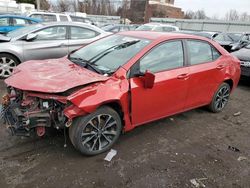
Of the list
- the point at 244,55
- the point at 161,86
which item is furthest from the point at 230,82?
the point at 244,55

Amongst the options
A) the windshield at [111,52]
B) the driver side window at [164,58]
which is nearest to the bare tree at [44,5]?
the windshield at [111,52]

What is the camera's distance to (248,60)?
7082 millimetres

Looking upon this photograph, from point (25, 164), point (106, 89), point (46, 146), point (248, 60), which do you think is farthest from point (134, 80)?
point (248, 60)

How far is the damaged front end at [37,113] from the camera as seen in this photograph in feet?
9.57

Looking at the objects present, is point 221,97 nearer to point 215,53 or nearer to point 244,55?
point 215,53

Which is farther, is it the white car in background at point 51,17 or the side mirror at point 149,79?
the white car in background at point 51,17

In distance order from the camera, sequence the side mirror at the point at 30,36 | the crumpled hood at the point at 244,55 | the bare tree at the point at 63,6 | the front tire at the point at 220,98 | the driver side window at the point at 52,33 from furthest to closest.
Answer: the bare tree at the point at 63,6
the crumpled hood at the point at 244,55
the driver side window at the point at 52,33
the side mirror at the point at 30,36
the front tire at the point at 220,98

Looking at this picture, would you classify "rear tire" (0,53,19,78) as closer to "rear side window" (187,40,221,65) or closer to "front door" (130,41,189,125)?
"front door" (130,41,189,125)

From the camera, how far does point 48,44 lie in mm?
6402

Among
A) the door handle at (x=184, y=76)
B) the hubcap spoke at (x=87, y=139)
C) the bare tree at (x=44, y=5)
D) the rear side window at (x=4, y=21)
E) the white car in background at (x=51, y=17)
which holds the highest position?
the bare tree at (x=44, y=5)

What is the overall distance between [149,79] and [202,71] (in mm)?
1378

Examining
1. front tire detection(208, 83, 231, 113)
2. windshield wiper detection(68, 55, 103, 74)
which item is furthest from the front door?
front tire detection(208, 83, 231, 113)

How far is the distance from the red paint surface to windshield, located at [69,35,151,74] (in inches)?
6.0

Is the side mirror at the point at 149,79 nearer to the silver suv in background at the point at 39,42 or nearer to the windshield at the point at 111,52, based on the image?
the windshield at the point at 111,52
